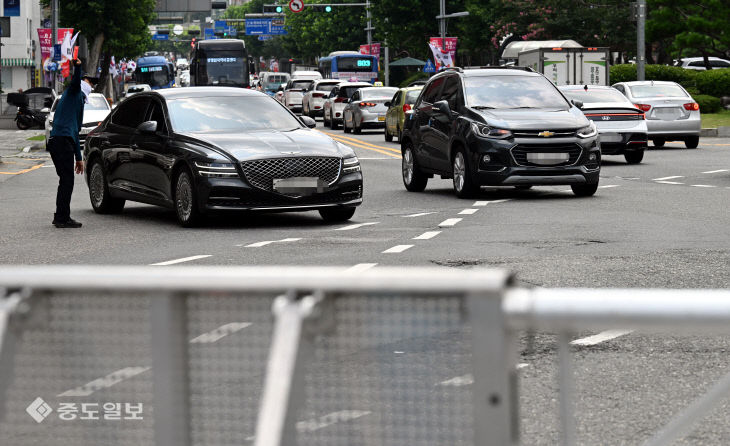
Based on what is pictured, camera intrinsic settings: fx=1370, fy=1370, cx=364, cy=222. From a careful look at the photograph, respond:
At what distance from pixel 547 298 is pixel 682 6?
49.3 meters

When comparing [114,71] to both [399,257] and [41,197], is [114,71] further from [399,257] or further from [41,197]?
[399,257]

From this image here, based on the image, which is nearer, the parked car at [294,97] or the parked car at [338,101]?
the parked car at [338,101]

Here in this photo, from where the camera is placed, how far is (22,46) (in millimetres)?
86188

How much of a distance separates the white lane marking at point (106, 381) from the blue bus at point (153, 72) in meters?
96.0

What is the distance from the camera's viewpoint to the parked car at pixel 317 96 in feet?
177

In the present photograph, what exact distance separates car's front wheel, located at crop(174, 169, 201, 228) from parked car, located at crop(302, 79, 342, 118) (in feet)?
131

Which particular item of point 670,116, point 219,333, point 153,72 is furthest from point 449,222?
point 153,72

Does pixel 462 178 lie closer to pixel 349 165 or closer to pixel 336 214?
pixel 336 214

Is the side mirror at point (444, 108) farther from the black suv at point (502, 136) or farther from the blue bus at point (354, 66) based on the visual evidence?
the blue bus at point (354, 66)

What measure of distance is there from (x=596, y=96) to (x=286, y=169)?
46.2 feet

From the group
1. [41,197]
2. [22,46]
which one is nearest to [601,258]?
[41,197]

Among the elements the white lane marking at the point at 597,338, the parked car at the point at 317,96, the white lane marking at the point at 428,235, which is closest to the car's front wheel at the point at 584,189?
the white lane marking at the point at 428,235
